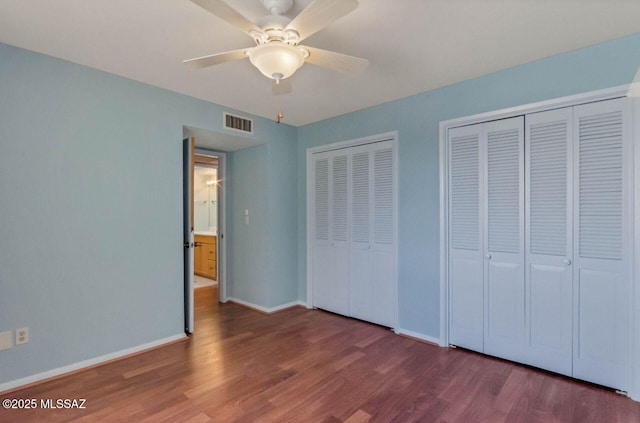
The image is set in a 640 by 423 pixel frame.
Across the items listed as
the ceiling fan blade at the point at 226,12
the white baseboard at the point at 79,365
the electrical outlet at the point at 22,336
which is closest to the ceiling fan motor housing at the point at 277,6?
the ceiling fan blade at the point at 226,12

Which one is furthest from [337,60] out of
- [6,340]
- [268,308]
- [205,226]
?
[205,226]

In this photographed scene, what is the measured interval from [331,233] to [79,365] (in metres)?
2.77

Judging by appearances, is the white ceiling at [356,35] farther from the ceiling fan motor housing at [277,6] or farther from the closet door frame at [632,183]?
the closet door frame at [632,183]

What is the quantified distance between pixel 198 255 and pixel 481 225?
217 inches

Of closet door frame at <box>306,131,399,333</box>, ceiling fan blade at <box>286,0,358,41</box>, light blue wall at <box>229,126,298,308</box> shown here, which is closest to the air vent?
light blue wall at <box>229,126,298,308</box>

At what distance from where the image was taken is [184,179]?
3.37 m

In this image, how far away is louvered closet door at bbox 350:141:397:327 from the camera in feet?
11.5

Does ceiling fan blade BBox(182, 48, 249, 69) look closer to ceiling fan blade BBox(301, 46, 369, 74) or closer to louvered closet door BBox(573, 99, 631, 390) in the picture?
ceiling fan blade BBox(301, 46, 369, 74)

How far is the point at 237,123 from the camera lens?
3721 millimetres

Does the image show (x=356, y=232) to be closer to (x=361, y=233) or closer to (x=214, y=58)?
(x=361, y=233)

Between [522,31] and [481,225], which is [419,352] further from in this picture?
[522,31]

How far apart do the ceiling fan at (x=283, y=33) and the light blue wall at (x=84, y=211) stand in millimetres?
1438

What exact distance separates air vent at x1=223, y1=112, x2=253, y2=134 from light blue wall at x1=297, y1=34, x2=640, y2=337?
1.22 meters

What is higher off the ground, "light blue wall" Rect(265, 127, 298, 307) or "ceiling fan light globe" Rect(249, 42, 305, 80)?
"ceiling fan light globe" Rect(249, 42, 305, 80)
